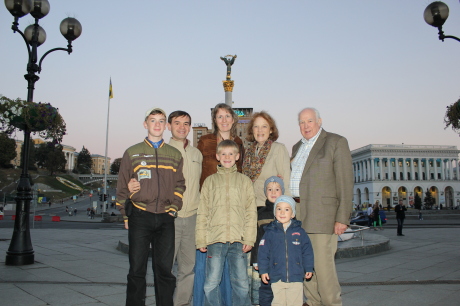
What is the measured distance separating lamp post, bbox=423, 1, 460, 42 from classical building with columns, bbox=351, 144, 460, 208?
106 meters

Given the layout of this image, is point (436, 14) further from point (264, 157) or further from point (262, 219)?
point (262, 219)

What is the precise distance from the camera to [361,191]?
11581 centimetres

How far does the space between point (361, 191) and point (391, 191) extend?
11.4 m

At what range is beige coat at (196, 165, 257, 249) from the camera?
3.88m

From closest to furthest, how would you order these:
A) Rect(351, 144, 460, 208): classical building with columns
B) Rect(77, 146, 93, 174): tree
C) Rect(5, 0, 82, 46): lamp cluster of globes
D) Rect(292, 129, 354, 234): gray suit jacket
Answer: Rect(292, 129, 354, 234): gray suit jacket < Rect(5, 0, 82, 46): lamp cluster of globes < Rect(351, 144, 460, 208): classical building with columns < Rect(77, 146, 93, 174): tree

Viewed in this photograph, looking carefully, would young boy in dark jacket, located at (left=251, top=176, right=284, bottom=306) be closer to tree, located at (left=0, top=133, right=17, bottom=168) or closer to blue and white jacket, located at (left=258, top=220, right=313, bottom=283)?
blue and white jacket, located at (left=258, top=220, right=313, bottom=283)

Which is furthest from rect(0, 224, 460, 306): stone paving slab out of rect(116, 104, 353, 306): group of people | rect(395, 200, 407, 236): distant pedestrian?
rect(395, 200, 407, 236): distant pedestrian

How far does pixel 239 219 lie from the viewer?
12.9 feet

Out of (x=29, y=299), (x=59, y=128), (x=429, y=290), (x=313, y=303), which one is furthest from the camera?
(x=59, y=128)

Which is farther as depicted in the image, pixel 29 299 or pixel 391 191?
pixel 391 191

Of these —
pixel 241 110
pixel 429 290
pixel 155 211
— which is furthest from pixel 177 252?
pixel 241 110

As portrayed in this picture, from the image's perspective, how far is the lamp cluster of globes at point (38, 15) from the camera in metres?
7.59

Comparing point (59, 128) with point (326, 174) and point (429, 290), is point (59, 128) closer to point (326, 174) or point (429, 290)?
point (326, 174)

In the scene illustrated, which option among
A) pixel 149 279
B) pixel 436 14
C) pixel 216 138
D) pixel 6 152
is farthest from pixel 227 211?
pixel 6 152
